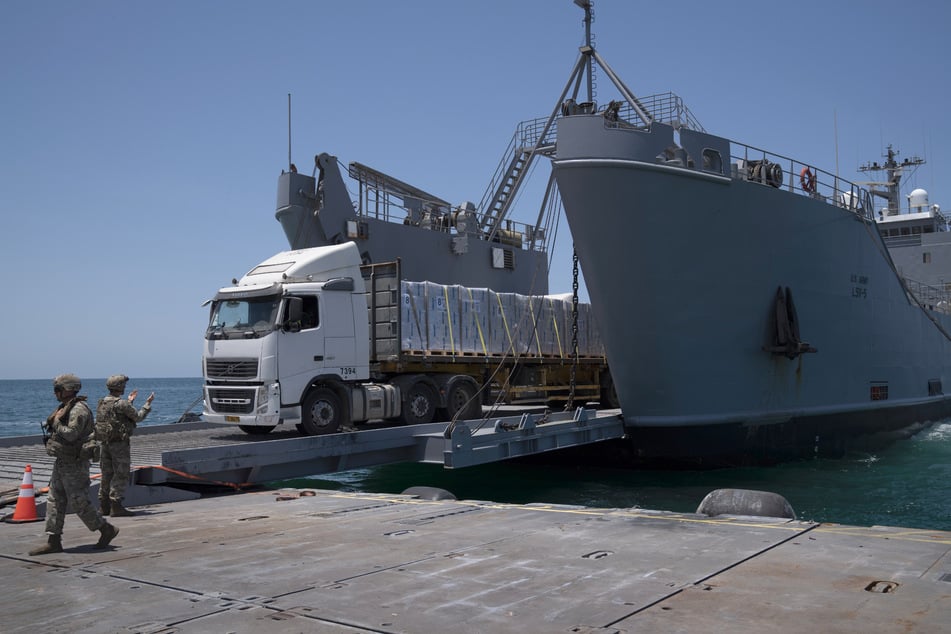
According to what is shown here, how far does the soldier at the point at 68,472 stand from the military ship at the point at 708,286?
34.5ft

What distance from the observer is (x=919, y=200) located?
3334 centimetres

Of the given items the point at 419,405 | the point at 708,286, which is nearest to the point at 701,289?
the point at 708,286

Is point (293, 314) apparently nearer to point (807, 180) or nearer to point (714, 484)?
point (714, 484)

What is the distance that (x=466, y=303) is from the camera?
17.0 m

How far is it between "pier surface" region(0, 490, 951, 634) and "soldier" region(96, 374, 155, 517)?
546 millimetres

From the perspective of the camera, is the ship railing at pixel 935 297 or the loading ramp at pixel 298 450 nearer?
the loading ramp at pixel 298 450

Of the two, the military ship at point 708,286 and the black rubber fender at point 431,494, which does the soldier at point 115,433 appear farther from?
the military ship at point 708,286

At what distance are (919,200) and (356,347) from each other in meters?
28.8

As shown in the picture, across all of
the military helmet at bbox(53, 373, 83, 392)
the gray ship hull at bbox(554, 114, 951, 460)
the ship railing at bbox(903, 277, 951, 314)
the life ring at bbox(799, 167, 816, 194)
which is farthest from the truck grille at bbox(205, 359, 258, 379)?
the ship railing at bbox(903, 277, 951, 314)

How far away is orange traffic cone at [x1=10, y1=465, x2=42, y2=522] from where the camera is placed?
28.5 ft

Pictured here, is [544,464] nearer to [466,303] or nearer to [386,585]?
[466,303]

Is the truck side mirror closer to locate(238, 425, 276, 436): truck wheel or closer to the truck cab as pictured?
the truck cab

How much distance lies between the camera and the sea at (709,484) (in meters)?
13.3

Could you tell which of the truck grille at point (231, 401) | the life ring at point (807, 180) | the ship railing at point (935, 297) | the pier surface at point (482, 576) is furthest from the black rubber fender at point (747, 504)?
the ship railing at point (935, 297)
